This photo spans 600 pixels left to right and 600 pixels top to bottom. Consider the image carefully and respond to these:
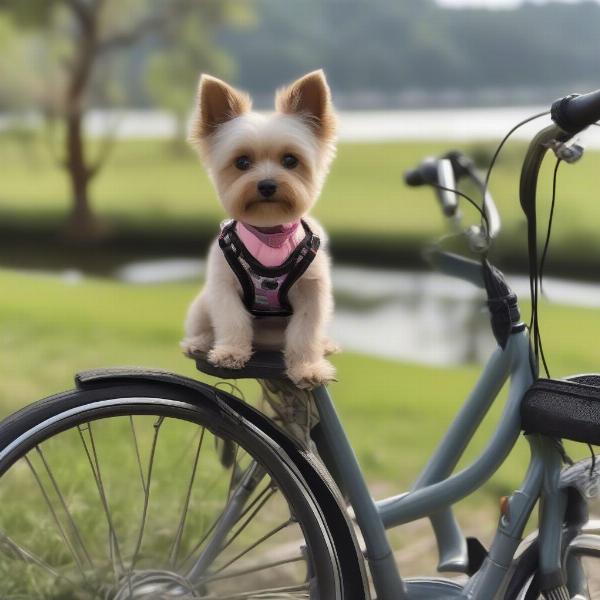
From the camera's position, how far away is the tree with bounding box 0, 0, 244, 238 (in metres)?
6.39

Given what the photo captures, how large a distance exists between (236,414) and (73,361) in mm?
3428

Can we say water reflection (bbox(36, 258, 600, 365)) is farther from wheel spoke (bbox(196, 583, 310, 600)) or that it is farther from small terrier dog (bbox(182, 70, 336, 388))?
small terrier dog (bbox(182, 70, 336, 388))

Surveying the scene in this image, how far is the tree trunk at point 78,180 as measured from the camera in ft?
21.7

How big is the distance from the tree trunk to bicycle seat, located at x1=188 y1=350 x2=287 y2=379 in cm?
545

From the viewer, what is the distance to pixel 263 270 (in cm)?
150

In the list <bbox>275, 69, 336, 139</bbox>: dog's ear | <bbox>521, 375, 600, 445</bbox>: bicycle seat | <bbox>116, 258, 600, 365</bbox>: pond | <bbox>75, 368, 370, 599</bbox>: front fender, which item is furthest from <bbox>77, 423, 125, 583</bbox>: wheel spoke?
<bbox>116, 258, 600, 365</bbox>: pond

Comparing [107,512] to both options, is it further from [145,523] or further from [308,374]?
[308,374]

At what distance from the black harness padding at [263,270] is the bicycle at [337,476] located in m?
0.11

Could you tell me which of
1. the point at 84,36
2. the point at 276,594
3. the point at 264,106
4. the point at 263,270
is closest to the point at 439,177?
the point at 263,270

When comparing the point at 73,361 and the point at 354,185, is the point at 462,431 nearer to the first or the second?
the point at 73,361

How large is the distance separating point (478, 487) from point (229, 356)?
2.07ft

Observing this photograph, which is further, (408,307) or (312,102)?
(408,307)

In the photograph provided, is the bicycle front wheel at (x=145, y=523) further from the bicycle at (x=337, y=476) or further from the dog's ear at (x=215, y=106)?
the dog's ear at (x=215, y=106)

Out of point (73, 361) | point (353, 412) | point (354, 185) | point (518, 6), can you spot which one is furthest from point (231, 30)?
point (353, 412)
